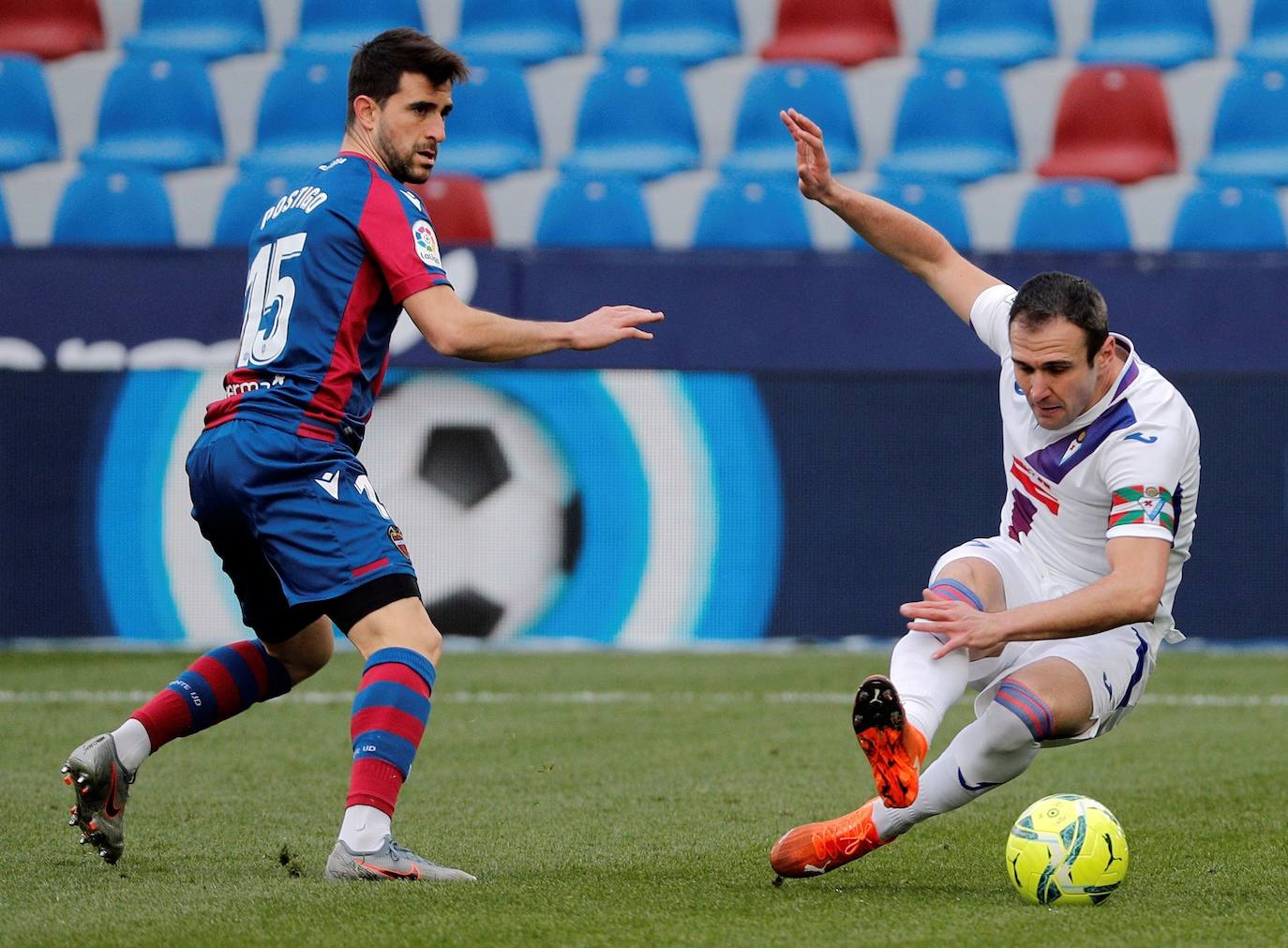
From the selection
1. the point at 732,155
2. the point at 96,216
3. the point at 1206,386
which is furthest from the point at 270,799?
the point at 732,155

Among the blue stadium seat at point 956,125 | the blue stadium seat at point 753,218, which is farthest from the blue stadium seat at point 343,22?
the blue stadium seat at point 956,125

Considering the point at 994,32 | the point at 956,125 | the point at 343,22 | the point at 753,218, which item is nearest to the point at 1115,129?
the point at 956,125

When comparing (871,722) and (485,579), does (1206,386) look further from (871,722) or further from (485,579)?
(871,722)

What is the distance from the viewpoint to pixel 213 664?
4367mm

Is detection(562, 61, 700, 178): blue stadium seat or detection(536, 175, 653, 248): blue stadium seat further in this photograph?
detection(562, 61, 700, 178): blue stadium seat

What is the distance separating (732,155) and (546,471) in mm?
3827

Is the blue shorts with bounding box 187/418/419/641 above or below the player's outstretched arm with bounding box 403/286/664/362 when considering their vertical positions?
below

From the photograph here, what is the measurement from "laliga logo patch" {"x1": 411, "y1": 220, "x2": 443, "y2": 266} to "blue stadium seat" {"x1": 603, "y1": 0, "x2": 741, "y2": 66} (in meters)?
8.71

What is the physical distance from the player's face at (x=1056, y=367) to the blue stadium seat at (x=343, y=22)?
9119 millimetres

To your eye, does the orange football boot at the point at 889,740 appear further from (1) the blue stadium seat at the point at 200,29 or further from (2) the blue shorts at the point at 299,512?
(1) the blue stadium seat at the point at 200,29

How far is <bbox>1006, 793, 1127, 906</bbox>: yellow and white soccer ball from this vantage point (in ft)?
12.1

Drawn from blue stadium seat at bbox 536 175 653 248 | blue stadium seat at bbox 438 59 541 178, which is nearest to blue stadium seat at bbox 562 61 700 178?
blue stadium seat at bbox 438 59 541 178

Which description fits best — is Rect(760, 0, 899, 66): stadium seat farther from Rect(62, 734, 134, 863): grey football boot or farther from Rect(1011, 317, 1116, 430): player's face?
Rect(62, 734, 134, 863): grey football boot

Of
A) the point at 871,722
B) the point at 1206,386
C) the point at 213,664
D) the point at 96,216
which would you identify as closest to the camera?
the point at 871,722
